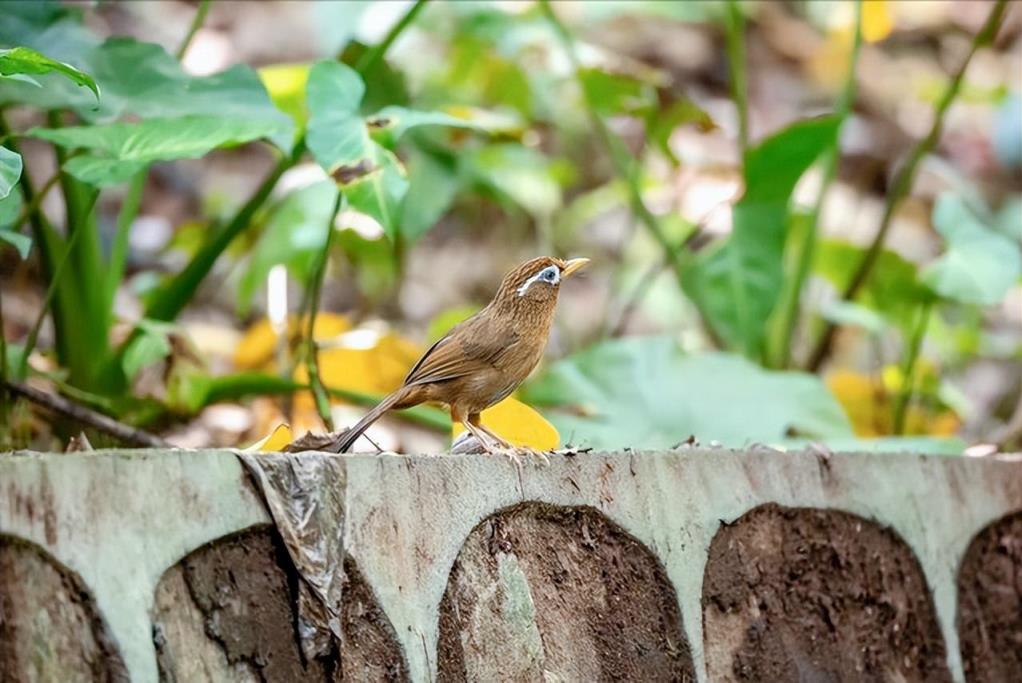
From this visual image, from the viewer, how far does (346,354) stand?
318cm

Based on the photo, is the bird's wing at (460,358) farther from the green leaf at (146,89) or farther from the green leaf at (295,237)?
the green leaf at (295,237)

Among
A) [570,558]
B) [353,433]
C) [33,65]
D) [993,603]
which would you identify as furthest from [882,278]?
[33,65]

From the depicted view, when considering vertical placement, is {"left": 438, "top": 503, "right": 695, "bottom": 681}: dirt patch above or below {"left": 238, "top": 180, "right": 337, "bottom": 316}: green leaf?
below

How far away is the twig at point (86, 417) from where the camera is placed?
2.22 m

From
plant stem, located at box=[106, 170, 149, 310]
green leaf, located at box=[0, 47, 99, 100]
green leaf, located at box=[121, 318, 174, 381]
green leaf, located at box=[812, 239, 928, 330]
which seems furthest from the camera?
green leaf, located at box=[812, 239, 928, 330]

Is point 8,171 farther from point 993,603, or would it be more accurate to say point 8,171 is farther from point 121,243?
point 993,603

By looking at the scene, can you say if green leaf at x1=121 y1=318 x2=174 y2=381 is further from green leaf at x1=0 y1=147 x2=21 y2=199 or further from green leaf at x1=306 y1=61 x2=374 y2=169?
green leaf at x1=0 y1=147 x2=21 y2=199

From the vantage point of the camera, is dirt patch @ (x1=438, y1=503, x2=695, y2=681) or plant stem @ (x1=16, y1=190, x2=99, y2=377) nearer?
dirt patch @ (x1=438, y1=503, x2=695, y2=681)

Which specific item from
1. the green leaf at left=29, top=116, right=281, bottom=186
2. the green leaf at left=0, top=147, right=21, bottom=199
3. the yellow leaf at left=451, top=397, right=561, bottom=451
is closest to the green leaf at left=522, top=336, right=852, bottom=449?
the yellow leaf at left=451, top=397, right=561, bottom=451

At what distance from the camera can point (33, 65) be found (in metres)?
1.58

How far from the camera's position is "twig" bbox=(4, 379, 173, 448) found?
222 cm

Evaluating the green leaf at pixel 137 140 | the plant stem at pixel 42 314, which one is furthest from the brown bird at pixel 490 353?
the plant stem at pixel 42 314

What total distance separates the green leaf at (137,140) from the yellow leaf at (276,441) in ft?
1.46

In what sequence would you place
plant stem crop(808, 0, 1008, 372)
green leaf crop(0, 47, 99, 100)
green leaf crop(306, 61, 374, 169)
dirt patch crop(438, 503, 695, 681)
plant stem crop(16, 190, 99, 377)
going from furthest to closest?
plant stem crop(808, 0, 1008, 372) → plant stem crop(16, 190, 99, 377) → green leaf crop(306, 61, 374, 169) → dirt patch crop(438, 503, 695, 681) → green leaf crop(0, 47, 99, 100)
